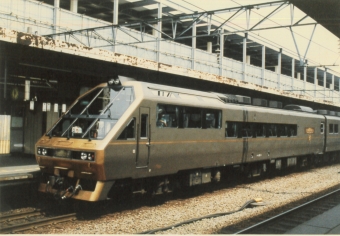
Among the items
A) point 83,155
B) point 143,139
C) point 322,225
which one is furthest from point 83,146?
point 322,225

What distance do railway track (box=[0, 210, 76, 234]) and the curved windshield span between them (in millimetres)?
1790

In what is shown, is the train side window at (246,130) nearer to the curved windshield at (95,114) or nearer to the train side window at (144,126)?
the train side window at (144,126)

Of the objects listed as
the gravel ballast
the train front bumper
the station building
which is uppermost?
the station building

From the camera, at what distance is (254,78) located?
2709cm

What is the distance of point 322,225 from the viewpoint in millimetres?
8234

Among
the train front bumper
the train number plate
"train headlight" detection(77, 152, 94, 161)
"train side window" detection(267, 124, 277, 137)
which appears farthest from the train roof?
the train front bumper

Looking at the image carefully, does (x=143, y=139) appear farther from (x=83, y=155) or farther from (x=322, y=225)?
(x=322, y=225)

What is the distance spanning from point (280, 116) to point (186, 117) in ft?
22.4

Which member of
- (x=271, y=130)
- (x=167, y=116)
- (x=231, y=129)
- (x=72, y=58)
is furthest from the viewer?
(x=271, y=130)

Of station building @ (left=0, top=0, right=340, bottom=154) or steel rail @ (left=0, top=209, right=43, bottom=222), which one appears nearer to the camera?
steel rail @ (left=0, top=209, right=43, bottom=222)

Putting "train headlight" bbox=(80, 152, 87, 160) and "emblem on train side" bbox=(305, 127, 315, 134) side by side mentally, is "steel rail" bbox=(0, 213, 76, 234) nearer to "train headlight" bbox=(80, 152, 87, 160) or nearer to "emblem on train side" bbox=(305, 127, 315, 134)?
"train headlight" bbox=(80, 152, 87, 160)

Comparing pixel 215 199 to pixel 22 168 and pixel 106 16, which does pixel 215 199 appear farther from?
pixel 106 16

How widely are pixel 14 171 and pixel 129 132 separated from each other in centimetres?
376

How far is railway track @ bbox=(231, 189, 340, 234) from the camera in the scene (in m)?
7.96
